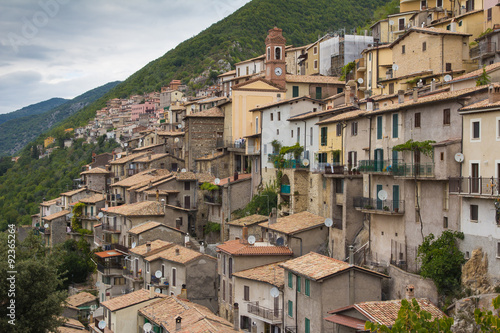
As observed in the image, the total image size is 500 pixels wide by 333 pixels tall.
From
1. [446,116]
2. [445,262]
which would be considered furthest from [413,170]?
[445,262]

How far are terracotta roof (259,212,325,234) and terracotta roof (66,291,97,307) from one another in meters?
18.7

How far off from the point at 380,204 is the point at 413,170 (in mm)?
3532

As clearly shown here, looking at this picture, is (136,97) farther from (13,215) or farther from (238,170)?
(238,170)

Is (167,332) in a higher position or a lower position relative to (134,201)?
lower

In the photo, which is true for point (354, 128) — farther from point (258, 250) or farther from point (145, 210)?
point (145, 210)

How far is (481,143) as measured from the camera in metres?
25.2

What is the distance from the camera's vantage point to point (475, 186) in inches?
989

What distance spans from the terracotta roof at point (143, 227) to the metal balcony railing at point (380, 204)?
19.8 meters

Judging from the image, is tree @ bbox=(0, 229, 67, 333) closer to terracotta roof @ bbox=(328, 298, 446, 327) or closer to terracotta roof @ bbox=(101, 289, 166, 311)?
terracotta roof @ bbox=(101, 289, 166, 311)

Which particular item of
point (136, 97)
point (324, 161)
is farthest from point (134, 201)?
point (136, 97)

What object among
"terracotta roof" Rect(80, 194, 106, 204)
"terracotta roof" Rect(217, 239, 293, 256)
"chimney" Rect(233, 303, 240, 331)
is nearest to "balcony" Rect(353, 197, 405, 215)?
"terracotta roof" Rect(217, 239, 293, 256)

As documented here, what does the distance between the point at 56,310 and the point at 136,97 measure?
130 metres

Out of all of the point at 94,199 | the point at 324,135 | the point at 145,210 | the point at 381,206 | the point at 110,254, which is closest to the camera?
the point at 381,206

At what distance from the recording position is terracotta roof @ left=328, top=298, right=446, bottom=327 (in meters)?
24.1
